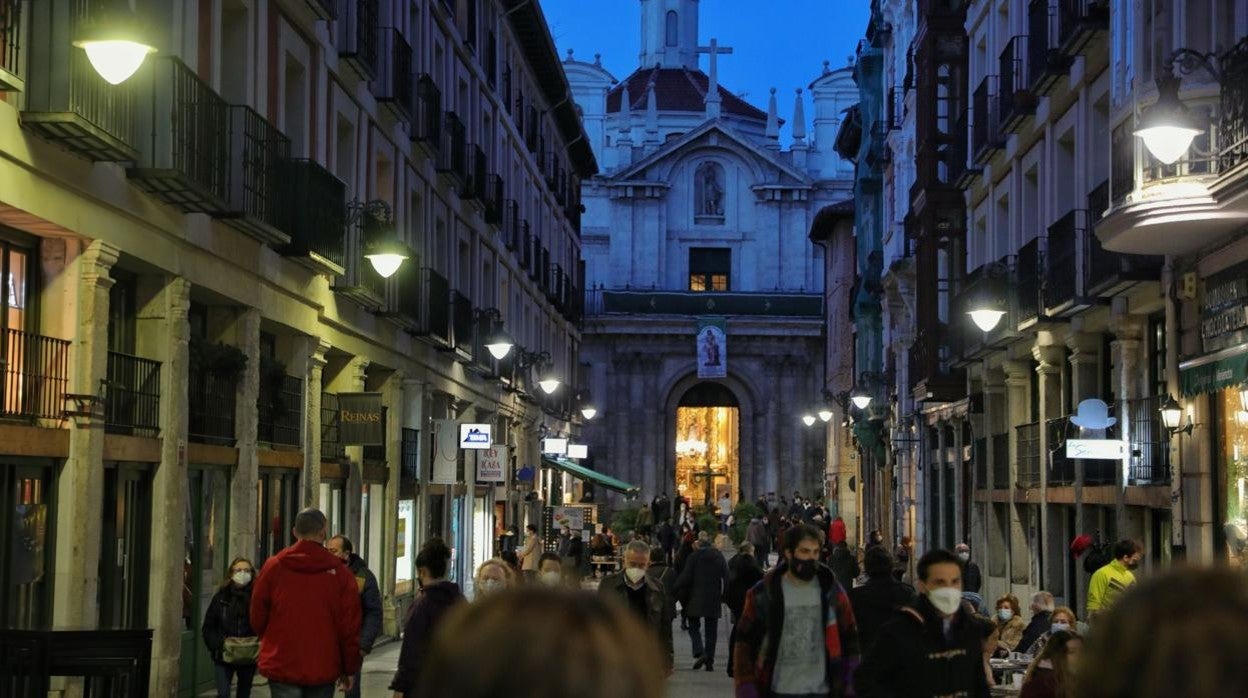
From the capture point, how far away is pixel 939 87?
116ft

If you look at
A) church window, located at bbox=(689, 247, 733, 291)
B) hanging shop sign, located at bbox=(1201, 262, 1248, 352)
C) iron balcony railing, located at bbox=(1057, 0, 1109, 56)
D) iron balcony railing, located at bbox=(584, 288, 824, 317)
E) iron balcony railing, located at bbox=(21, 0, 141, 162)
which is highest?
church window, located at bbox=(689, 247, 733, 291)

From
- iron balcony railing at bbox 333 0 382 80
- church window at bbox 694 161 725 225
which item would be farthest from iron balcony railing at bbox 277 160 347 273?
church window at bbox 694 161 725 225

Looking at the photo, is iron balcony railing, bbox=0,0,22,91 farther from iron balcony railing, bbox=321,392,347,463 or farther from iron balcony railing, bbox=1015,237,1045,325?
iron balcony railing, bbox=1015,237,1045,325

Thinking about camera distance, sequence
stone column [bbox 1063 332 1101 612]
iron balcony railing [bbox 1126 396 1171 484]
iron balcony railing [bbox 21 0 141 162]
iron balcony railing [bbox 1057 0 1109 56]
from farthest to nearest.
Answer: stone column [bbox 1063 332 1101 612] → iron balcony railing [bbox 1057 0 1109 56] → iron balcony railing [bbox 1126 396 1171 484] → iron balcony railing [bbox 21 0 141 162]

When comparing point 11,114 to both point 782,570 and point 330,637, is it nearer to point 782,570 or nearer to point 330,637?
point 330,637

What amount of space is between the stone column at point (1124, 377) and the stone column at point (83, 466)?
38.7 feet

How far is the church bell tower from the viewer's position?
9644cm

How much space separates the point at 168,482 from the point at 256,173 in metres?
2.98

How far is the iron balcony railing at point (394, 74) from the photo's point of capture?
26.8 m

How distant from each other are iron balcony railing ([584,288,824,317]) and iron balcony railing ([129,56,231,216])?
60.5 m

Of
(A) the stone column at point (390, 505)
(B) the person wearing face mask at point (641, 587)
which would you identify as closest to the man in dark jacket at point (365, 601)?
(B) the person wearing face mask at point (641, 587)

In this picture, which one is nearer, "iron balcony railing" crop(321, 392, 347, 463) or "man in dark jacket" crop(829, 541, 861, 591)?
"iron balcony railing" crop(321, 392, 347, 463)

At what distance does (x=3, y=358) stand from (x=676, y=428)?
66.3 meters

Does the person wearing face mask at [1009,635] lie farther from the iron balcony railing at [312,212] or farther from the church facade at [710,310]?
the church facade at [710,310]
